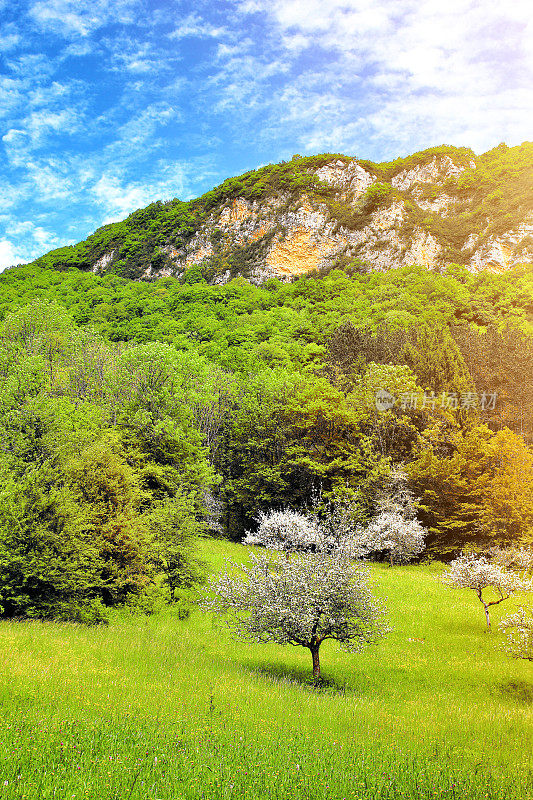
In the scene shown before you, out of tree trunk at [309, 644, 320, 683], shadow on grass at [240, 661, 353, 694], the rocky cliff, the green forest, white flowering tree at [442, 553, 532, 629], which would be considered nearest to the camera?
shadow on grass at [240, 661, 353, 694]

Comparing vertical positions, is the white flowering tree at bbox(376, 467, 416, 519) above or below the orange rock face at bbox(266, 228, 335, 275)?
below

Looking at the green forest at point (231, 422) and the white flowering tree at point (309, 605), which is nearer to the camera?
the white flowering tree at point (309, 605)

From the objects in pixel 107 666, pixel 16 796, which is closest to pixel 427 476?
pixel 107 666

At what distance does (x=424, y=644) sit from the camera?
20172mm

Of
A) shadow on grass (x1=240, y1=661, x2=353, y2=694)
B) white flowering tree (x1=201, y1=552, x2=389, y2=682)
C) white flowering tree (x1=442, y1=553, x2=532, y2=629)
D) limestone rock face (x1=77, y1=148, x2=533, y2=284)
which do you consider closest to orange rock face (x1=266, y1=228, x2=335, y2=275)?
limestone rock face (x1=77, y1=148, x2=533, y2=284)

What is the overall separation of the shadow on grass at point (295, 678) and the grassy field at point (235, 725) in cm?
13

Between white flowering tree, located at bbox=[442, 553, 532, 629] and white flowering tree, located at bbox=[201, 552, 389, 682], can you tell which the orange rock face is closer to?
white flowering tree, located at bbox=[442, 553, 532, 629]

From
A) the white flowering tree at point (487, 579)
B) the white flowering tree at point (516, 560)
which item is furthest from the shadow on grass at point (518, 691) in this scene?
the white flowering tree at point (516, 560)

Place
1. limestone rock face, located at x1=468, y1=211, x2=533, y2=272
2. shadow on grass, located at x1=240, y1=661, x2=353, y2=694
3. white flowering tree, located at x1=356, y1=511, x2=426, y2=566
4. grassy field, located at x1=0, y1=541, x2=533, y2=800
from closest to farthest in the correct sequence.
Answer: grassy field, located at x1=0, y1=541, x2=533, y2=800
shadow on grass, located at x1=240, y1=661, x2=353, y2=694
white flowering tree, located at x1=356, y1=511, x2=426, y2=566
limestone rock face, located at x1=468, y1=211, x2=533, y2=272

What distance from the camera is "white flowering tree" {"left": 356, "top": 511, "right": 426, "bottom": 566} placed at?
3328 cm

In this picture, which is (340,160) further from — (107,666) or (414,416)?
(107,666)

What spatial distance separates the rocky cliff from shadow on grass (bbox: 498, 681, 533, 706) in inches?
2902

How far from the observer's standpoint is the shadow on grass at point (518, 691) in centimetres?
1515

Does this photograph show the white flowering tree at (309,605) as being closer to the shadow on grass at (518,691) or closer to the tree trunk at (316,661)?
the tree trunk at (316,661)
